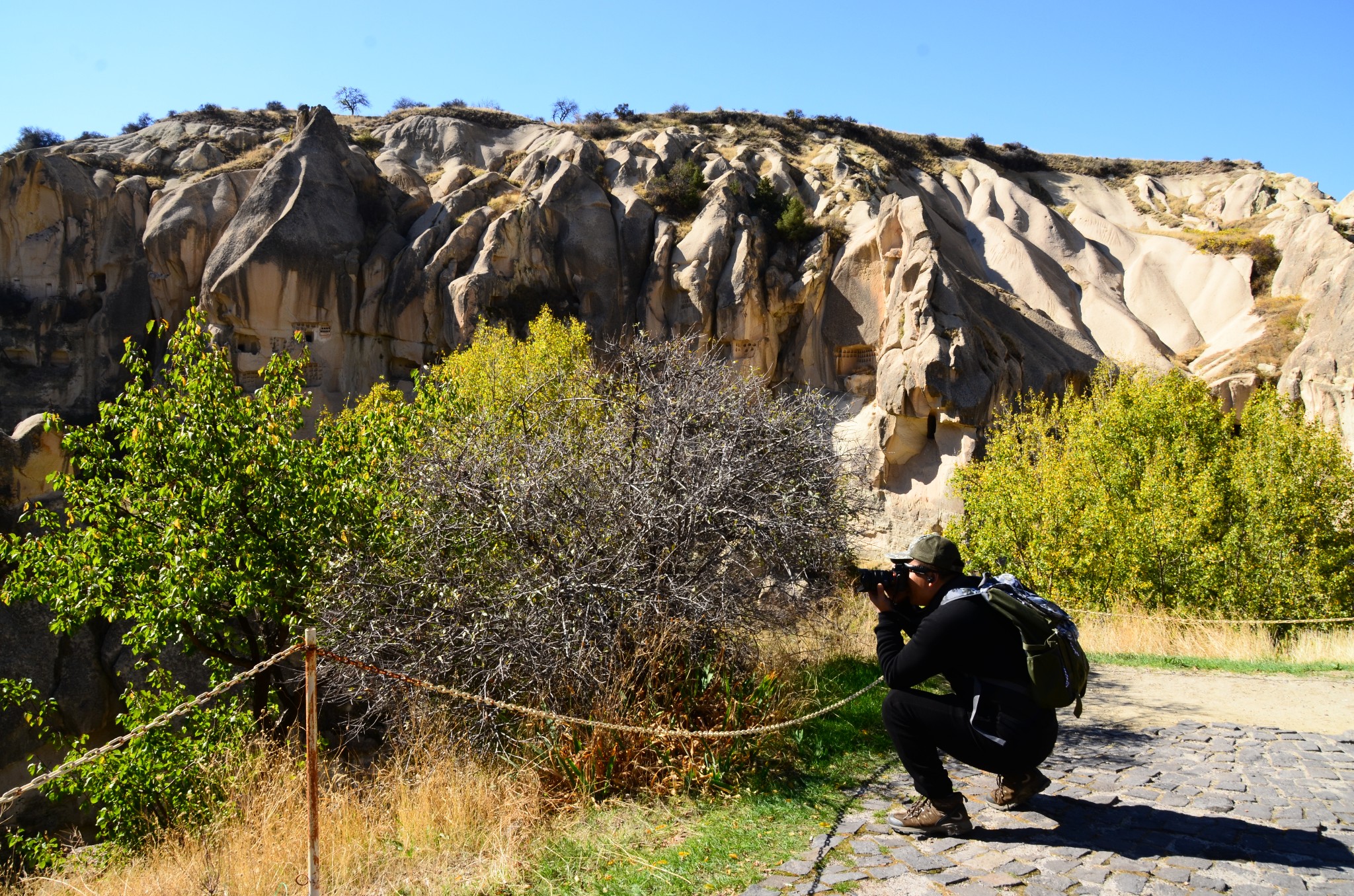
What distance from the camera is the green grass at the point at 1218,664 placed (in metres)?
9.52

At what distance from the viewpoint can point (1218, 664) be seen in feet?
32.1

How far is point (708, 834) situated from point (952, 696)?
4.64 feet

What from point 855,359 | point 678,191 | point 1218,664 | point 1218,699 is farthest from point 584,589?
point 678,191

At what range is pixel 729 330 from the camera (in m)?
29.6

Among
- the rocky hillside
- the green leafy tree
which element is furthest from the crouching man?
the rocky hillside

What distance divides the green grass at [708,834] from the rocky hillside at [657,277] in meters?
20.6

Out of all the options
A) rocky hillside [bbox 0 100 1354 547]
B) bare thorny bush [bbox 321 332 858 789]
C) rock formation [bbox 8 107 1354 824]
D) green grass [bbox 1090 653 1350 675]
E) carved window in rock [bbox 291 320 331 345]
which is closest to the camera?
bare thorny bush [bbox 321 332 858 789]

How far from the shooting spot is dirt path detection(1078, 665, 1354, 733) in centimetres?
707

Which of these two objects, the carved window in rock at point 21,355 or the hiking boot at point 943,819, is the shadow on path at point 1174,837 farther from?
the carved window in rock at point 21,355

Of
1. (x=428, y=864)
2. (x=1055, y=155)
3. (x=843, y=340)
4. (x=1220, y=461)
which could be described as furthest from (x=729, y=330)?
(x=1055, y=155)

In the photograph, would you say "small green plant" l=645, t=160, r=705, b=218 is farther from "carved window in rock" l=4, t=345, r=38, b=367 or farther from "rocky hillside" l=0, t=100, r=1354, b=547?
"carved window in rock" l=4, t=345, r=38, b=367

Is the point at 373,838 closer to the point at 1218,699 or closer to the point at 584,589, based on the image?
the point at 584,589

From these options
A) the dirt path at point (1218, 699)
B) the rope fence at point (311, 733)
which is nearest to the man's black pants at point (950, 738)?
the rope fence at point (311, 733)

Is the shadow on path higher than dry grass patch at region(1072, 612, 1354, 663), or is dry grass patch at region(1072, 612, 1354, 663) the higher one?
the shadow on path
